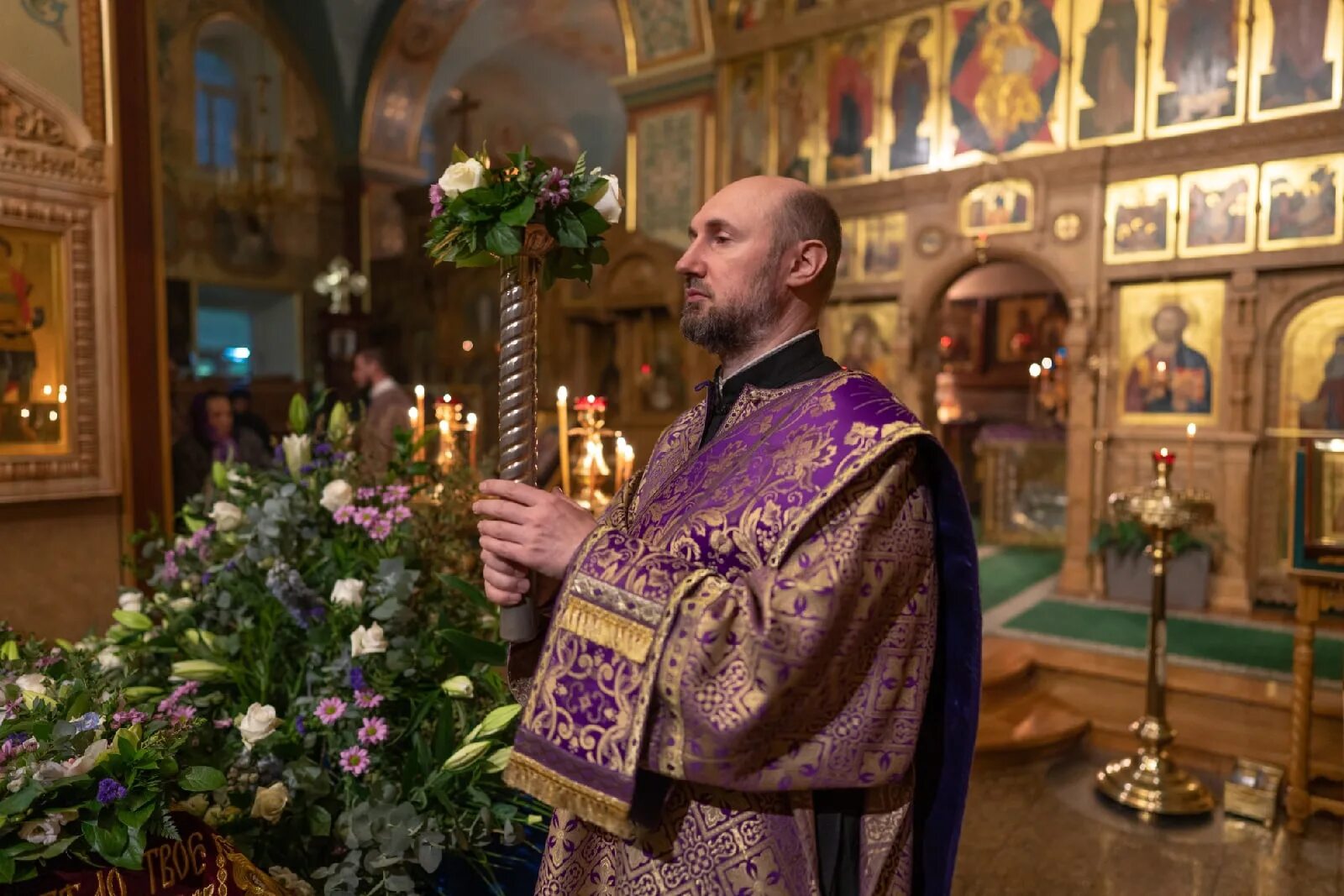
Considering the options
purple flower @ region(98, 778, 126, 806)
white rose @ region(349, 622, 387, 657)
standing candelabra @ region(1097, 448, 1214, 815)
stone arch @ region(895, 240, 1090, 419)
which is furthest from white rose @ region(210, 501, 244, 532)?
stone arch @ region(895, 240, 1090, 419)

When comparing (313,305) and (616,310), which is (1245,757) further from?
(313,305)

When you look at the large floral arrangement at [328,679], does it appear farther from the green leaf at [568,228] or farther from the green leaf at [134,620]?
the green leaf at [568,228]

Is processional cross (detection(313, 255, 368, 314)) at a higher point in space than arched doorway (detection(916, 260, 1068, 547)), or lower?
higher

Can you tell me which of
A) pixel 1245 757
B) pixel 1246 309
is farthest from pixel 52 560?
pixel 1246 309

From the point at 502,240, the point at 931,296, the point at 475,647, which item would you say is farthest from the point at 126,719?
Answer: the point at 931,296

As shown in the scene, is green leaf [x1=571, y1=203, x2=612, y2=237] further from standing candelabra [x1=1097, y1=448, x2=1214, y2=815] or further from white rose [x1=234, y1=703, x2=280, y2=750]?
standing candelabra [x1=1097, y1=448, x2=1214, y2=815]

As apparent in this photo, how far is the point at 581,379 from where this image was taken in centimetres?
1060

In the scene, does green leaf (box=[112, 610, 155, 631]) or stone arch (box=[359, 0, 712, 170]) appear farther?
stone arch (box=[359, 0, 712, 170])

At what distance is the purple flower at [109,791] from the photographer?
1.36 meters

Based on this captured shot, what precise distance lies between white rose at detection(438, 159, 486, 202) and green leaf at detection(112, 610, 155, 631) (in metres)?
1.63

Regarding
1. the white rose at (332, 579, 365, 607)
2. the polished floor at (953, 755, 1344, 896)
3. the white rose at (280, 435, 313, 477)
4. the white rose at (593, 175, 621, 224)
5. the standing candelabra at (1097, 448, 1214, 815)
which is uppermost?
the white rose at (593, 175, 621, 224)

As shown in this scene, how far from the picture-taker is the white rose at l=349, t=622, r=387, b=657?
1998 mm

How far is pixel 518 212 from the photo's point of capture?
4.39 ft

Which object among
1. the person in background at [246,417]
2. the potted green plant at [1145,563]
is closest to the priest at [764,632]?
the potted green plant at [1145,563]
